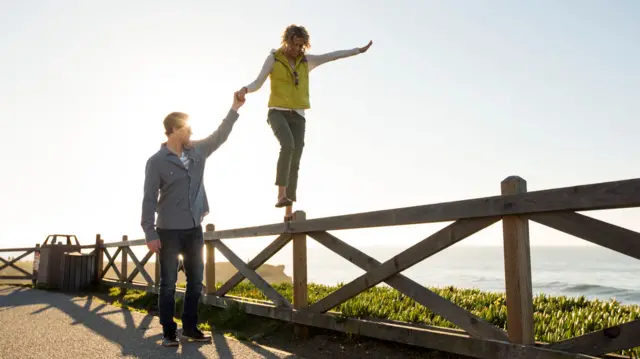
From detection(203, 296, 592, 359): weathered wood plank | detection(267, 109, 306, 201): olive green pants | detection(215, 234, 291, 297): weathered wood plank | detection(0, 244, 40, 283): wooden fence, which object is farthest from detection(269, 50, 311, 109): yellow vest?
detection(0, 244, 40, 283): wooden fence

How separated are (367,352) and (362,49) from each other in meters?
3.39

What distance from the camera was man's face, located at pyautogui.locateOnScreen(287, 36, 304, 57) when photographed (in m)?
5.70

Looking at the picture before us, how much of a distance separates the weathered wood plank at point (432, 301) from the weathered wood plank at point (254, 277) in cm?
124

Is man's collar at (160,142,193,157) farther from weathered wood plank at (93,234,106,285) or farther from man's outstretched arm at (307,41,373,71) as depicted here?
weathered wood plank at (93,234,106,285)

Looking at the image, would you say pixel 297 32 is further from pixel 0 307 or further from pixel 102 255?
pixel 102 255

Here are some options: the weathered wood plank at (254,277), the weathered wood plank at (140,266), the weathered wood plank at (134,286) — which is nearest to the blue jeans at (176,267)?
the weathered wood plank at (254,277)

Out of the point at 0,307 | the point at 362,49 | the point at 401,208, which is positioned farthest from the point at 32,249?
the point at 401,208

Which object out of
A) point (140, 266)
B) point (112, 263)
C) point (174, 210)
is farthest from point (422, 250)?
point (112, 263)

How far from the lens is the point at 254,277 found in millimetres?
6328

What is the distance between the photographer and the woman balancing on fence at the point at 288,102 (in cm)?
567

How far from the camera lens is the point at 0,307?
28.5 feet

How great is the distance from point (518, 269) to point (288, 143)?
9.64ft

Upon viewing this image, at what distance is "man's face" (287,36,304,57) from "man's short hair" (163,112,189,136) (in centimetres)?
174

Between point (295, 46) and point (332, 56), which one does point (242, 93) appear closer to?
point (295, 46)
